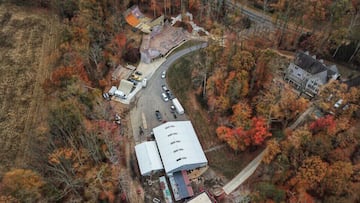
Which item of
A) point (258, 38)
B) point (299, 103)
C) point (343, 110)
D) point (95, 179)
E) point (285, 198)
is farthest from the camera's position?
point (258, 38)

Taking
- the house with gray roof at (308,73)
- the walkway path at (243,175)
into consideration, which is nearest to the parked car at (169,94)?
the walkway path at (243,175)

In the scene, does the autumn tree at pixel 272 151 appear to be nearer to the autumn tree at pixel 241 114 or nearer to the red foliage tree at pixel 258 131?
the red foliage tree at pixel 258 131

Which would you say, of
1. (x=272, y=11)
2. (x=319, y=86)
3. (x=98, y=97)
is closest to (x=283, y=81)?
(x=319, y=86)

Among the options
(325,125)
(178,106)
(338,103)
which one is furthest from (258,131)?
(178,106)

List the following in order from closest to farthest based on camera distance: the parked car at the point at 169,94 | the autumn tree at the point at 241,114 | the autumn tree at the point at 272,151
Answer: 1. the autumn tree at the point at 272,151
2. the autumn tree at the point at 241,114
3. the parked car at the point at 169,94

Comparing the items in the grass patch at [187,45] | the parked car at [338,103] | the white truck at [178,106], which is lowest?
the white truck at [178,106]

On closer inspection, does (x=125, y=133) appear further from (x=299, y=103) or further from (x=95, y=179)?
(x=299, y=103)

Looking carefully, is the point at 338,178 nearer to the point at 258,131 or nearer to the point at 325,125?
the point at 325,125
